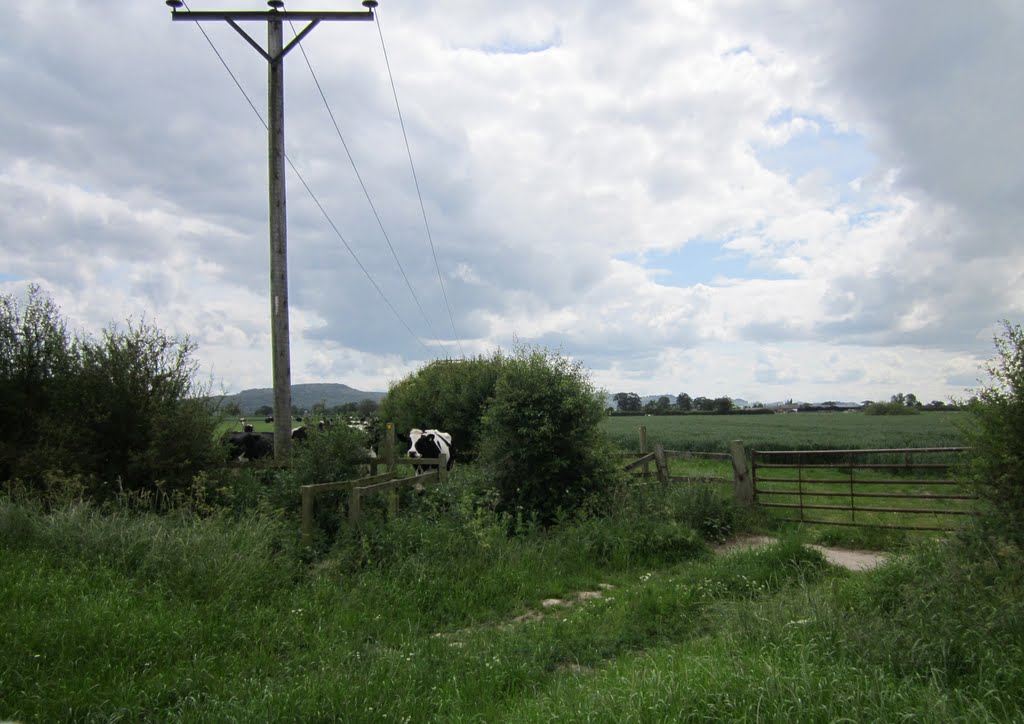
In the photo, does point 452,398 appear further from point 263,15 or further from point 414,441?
point 263,15

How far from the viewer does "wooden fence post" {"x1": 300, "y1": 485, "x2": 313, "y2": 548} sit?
27.5ft

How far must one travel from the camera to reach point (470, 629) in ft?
20.4

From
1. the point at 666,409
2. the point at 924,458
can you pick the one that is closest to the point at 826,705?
the point at 924,458

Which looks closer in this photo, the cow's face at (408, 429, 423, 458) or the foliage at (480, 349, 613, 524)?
the foliage at (480, 349, 613, 524)

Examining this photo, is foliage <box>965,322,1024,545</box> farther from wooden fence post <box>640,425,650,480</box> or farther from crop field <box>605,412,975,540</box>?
wooden fence post <box>640,425,650,480</box>

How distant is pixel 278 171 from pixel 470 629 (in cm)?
864

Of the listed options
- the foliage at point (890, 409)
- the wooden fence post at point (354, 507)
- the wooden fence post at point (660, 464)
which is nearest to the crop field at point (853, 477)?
the wooden fence post at point (660, 464)

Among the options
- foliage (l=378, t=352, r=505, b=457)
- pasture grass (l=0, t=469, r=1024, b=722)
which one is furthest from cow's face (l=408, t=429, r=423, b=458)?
pasture grass (l=0, t=469, r=1024, b=722)

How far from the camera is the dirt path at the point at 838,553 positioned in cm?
841

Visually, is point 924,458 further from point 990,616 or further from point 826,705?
point 826,705

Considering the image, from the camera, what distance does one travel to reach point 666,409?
265 ft

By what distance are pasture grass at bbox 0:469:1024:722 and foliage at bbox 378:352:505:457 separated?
1237 centimetres

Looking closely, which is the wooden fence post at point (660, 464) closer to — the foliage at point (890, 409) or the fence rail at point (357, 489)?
the fence rail at point (357, 489)

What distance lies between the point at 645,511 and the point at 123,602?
22.7 feet
